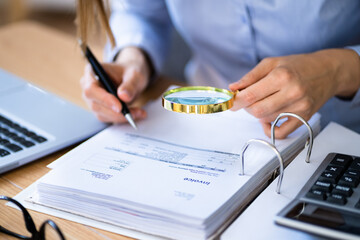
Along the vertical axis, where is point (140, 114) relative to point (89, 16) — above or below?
below

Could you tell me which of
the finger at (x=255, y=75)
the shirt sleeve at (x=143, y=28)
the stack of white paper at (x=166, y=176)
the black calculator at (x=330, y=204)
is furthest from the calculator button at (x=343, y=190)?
the shirt sleeve at (x=143, y=28)

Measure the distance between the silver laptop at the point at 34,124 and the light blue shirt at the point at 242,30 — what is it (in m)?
0.22

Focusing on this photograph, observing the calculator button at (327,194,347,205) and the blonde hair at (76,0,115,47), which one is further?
the blonde hair at (76,0,115,47)

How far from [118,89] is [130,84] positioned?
0.05 meters

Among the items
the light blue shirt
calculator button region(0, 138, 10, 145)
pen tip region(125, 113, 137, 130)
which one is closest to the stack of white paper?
pen tip region(125, 113, 137, 130)

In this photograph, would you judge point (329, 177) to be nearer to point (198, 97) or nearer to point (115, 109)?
point (198, 97)

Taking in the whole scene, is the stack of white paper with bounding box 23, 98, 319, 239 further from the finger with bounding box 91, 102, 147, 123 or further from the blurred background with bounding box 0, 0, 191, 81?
the blurred background with bounding box 0, 0, 191, 81

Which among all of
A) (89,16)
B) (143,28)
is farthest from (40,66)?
(89,16)

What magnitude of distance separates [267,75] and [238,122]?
119 millimetres

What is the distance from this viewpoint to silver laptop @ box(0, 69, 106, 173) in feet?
2.40

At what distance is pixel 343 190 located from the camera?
54 centimetres

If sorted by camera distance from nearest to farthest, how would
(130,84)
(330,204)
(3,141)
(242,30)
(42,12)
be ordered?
1. (330,204)
2. (3,141)
3. (130,84)
4. (242,30)
5. (42,12)

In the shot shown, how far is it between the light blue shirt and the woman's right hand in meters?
0.16

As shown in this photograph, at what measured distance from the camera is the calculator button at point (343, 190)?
1.74 ft
